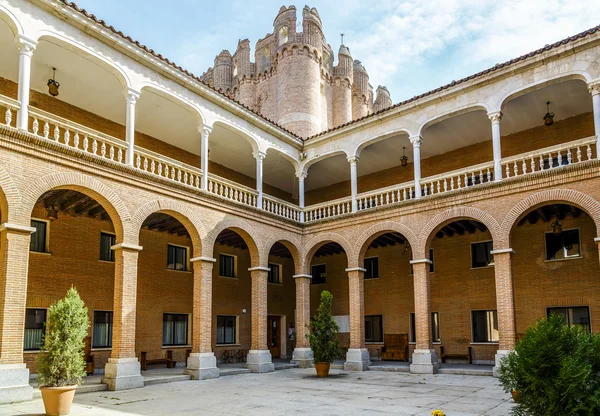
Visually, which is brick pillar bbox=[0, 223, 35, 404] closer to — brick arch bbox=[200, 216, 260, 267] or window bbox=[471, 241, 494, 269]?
brick arch bbox=[200, 216, 260, 267]

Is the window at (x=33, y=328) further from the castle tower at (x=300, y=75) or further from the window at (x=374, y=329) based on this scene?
the castle tower at (x=300, y=75)

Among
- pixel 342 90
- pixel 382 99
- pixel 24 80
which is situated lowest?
pixel 24 80

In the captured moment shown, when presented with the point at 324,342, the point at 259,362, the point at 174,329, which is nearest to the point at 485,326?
the point at 324,342

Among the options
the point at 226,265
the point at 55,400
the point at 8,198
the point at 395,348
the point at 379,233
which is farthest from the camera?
the point at 226,265

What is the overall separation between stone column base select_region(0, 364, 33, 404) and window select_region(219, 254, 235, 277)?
12.2 metres

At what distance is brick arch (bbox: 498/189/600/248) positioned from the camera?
1532 centimetres

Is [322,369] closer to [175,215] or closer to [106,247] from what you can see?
[175,215]

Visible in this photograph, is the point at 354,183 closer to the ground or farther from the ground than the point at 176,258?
farther from the ground

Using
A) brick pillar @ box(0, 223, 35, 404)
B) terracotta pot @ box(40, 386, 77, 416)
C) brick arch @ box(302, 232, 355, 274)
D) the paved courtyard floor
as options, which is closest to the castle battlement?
brick arch @ box(302, 232, 355, 274)

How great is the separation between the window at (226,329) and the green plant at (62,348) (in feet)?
41.9

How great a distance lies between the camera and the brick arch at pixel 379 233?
63.5 feet

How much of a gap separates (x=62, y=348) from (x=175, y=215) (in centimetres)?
733

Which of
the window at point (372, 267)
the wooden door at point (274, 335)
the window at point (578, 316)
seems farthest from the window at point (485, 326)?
the wooden door at point (274, 335)

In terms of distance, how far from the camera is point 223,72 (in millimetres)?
38250
